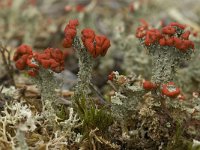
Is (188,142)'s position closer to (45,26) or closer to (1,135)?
(1,135)

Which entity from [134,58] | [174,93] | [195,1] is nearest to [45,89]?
[174,93]

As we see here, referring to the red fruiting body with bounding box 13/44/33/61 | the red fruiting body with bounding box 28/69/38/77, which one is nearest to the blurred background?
the red fruiting body with bounding box 13/44/33/61

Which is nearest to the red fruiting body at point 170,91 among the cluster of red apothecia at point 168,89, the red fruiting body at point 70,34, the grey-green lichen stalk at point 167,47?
the cluster of red apothecia at point 168,89

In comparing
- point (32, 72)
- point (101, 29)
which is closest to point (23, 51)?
point (32, 72)

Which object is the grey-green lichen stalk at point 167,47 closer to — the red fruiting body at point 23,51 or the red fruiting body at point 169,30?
Answer: the red fruiting body at point 169,30

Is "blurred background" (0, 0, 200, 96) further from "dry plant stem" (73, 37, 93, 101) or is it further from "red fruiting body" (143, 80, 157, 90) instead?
"red fruiting body" (143, 80, 157, 90)

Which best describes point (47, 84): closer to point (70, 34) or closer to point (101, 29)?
point (70, 34)
